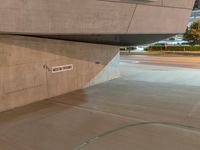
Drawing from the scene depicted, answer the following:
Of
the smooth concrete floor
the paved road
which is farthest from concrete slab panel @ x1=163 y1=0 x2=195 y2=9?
the paved road

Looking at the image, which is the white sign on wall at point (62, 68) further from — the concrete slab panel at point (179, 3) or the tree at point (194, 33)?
the tree at point (194, 33)

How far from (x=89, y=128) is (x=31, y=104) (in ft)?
10.4

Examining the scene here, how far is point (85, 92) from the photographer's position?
35.2 ft

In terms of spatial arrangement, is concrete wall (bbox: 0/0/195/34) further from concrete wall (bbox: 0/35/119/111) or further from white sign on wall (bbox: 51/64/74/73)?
white sign on wall (bbox: 51/64/74/73)

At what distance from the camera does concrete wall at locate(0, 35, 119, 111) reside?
8.24 m

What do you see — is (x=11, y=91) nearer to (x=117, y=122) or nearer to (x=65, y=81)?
(x=65, y=81)

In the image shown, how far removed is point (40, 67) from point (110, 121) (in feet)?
11.8

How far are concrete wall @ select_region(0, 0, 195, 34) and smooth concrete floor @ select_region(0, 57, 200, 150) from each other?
2.52 m

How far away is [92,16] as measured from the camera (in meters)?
8.04

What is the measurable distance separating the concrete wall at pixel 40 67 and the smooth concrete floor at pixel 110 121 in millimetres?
425

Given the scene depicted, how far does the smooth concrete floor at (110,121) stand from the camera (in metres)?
5.69

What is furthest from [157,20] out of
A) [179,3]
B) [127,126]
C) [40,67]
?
[127,126]

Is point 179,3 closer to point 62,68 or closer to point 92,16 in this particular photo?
point 92,16

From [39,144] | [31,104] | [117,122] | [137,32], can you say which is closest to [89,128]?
[117,122]
